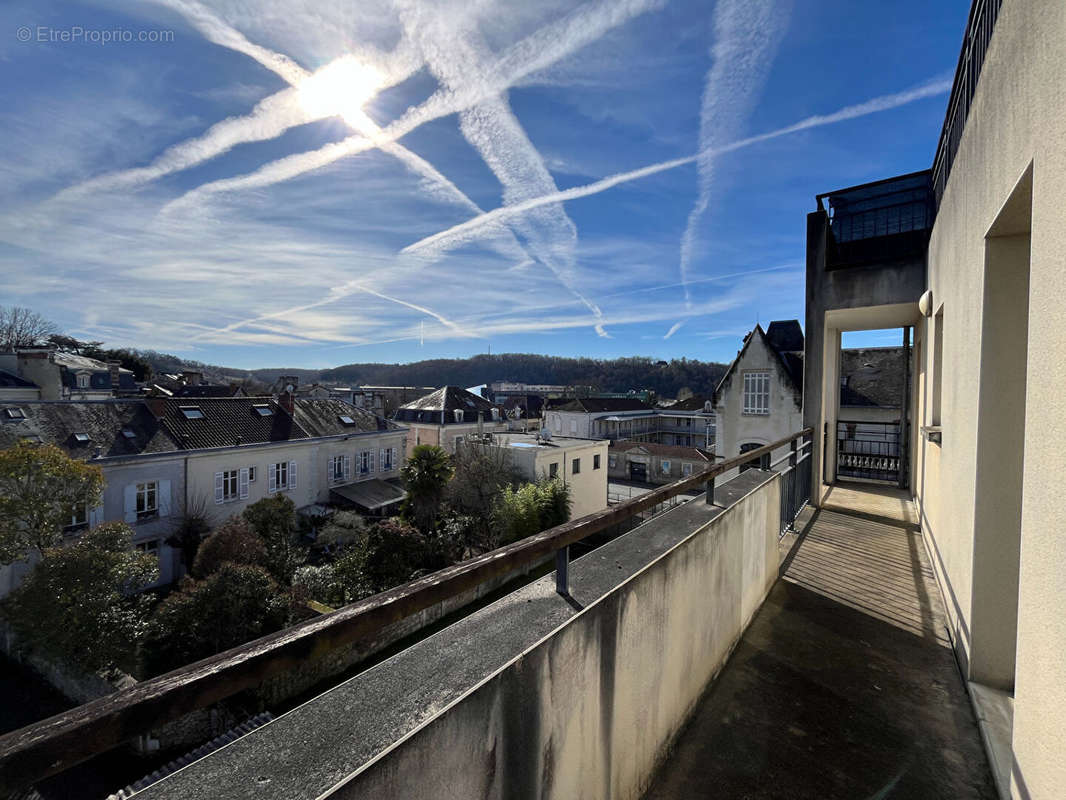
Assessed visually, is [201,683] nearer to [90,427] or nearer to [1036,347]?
[1036,347]

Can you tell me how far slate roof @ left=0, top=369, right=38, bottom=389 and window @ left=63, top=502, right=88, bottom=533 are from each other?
56.2 feet

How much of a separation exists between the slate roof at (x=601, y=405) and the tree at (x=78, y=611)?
34.5 metres

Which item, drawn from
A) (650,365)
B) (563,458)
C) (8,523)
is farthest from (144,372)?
(650,365)

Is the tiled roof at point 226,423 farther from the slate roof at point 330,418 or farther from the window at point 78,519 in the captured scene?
the window at point 78,519

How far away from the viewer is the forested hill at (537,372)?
68938mm

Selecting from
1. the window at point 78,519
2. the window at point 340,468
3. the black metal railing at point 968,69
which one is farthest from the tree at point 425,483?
the black metal railing at point 968,69

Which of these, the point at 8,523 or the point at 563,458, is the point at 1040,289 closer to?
the point at 8,523

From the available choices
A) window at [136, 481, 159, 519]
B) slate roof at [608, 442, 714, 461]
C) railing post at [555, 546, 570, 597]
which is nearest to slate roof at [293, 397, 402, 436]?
window at [136, 481, 159, 519]

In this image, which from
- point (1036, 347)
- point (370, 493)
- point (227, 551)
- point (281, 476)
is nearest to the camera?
point (1036, 347)

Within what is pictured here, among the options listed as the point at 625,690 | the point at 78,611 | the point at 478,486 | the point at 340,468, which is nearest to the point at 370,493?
the point at 340,468

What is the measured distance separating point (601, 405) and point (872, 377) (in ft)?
97.3

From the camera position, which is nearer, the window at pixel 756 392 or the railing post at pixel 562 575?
the railing post at pixel 562 575

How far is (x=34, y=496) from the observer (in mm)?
11484

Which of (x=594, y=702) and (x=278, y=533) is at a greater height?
(x=594, y=702)
